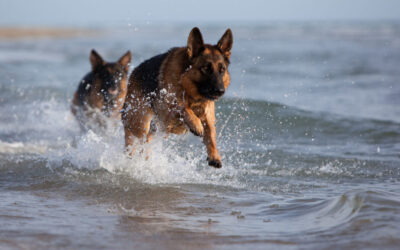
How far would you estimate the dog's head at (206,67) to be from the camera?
200 inches

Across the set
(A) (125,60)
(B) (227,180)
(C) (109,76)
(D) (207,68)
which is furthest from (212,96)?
(A) (125,60)

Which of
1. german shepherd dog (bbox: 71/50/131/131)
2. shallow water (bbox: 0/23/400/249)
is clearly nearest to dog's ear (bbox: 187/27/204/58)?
shallow water (bbox: 0/23/400/249)

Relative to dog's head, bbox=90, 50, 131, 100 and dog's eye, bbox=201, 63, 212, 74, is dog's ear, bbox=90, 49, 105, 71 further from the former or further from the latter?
dog's eye, bbox=201, 63, 212, 74

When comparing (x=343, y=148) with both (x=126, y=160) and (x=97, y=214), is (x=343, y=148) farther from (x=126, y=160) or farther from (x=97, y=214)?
(x=97, y=214)

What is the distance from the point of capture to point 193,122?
5277 millimetres

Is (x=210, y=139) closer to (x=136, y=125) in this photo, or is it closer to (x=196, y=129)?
(x=196, y=129)

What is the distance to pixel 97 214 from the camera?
438cm

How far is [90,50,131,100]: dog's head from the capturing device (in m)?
8.61

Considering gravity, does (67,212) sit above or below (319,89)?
below

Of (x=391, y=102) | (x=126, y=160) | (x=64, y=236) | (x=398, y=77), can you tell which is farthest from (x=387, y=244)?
(x=398, y=77)

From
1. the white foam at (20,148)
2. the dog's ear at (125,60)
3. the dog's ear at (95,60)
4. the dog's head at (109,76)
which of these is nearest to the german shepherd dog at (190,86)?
the white foam at (20,148)

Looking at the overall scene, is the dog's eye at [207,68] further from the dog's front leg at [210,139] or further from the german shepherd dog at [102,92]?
the german shepherd dog at [102,92]

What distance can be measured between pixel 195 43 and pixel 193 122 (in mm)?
796

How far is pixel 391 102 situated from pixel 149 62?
6237mm
